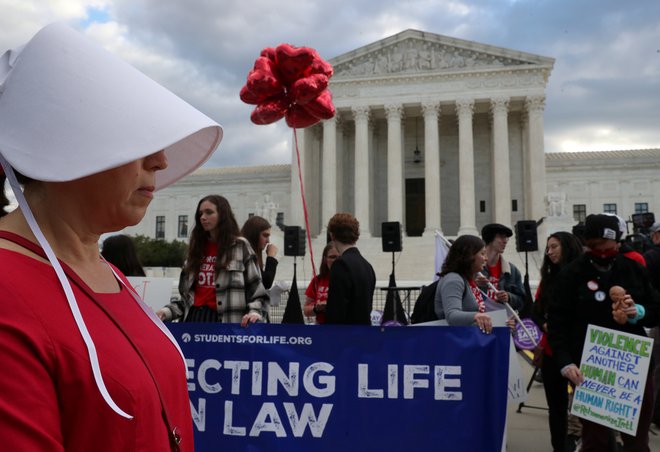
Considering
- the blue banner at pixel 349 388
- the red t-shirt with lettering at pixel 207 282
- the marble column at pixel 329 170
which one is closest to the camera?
the blue banner at pixel 349 388

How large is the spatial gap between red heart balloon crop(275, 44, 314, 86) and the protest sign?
562cm

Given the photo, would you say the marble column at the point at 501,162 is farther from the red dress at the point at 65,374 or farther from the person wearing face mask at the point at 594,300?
the red dress at the point at 65,374

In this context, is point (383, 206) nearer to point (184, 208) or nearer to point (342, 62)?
point (342, 62)

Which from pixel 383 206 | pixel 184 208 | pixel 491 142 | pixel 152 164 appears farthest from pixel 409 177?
pixel 152 164

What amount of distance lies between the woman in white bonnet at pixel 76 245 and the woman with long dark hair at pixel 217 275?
3543mm

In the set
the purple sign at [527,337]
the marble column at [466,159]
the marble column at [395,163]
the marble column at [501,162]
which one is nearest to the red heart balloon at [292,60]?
the purple sign at [527,337]

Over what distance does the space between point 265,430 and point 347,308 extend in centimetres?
129

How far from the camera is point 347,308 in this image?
496 centimetres

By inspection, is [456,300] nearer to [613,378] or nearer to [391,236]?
[613,378]

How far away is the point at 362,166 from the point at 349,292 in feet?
113

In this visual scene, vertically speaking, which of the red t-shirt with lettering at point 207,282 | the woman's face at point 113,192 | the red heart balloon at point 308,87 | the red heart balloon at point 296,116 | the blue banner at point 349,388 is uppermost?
the red heart balloon at point 308,87

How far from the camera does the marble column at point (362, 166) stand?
3884 cm

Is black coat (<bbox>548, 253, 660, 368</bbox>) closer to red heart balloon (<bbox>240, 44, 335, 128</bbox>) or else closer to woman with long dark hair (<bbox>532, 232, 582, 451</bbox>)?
woman with long dark hair (<bbox>532, 232, 582, 451</bbox>)

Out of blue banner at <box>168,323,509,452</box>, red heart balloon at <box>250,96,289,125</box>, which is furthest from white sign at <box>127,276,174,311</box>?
red heart balloon at <box>250,96,289,125</box>
